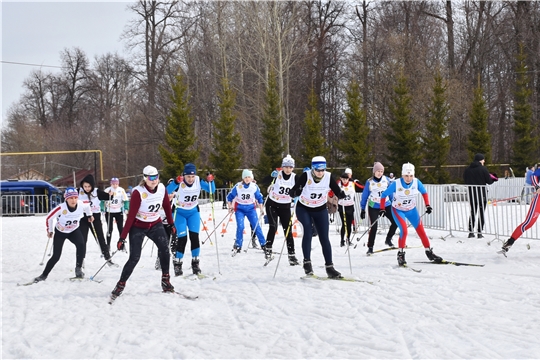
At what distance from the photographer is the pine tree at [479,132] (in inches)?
1452

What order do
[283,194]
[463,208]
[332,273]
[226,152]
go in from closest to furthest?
[332,273], [283,194], [463,208], [226,152]

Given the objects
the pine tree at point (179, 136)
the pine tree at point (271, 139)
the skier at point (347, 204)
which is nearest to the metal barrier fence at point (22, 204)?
the pine tree at point (179, 136)

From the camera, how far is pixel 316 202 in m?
9.25

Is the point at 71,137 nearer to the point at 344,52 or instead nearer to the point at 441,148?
the point at 344,52

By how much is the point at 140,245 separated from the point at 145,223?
0.31 meters

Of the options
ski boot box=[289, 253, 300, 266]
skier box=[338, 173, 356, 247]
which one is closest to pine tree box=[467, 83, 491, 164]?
skier box=[338, 173, 356, 247]

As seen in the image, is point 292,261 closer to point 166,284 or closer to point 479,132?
point 166,284

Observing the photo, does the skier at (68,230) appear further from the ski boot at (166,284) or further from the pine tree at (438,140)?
the pine tree at (438,140)

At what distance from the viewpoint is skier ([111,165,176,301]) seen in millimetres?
8219

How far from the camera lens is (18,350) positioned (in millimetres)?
5926

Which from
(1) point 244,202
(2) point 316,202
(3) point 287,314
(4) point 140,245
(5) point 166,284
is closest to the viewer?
(3) point 287,314

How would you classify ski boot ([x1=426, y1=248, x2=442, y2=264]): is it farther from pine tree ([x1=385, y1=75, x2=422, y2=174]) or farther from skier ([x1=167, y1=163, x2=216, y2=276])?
pine tree ([x1=385, y1=75, x2=422, y2=174])

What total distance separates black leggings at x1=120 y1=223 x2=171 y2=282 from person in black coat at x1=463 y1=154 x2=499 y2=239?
8702 millimetres

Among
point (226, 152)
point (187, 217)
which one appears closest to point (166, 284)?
point (187, 217)
